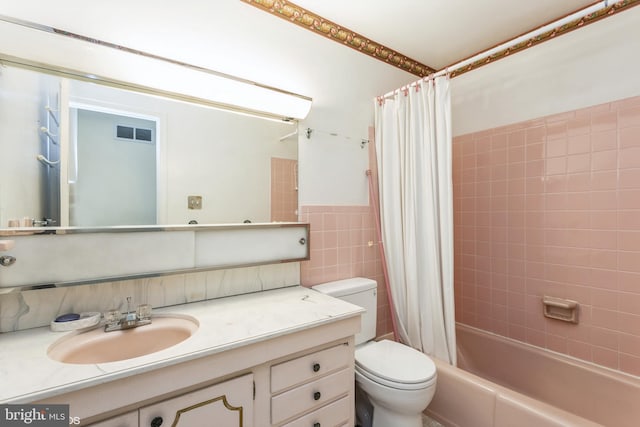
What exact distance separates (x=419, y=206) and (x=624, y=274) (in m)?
1.12

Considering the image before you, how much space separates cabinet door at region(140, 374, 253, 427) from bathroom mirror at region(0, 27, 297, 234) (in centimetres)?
73

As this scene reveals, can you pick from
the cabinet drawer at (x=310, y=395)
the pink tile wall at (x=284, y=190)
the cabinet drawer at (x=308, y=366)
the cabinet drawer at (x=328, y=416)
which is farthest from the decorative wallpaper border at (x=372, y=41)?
the cabinet drawer at (x=328, y=416)

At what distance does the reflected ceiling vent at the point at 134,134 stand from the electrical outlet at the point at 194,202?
0.30m

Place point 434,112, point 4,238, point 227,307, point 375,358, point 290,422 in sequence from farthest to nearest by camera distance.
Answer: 1. point 434,112
2. point 375,358
3. point 227,307
4. point 290,422
5. point 4,238

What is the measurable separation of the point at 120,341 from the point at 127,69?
1.11 m

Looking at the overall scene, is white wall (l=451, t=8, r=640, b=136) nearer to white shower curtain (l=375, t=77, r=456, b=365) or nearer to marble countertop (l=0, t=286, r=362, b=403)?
white shower curtain (l=375, t=77, r=456, b=365)

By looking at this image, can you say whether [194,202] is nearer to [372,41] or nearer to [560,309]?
[372,41]

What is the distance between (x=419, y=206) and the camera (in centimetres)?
175

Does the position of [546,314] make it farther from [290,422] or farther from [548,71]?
[290,422]

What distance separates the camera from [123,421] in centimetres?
78

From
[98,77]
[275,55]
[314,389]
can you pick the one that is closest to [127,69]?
[98,77]

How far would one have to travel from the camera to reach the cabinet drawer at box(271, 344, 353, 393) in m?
1.07

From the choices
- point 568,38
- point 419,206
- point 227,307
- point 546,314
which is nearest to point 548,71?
point 568,38

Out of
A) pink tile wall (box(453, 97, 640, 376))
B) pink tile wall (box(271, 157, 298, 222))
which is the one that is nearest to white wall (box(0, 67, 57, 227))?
pink tile wall (box(271, 157, 298, 222))
